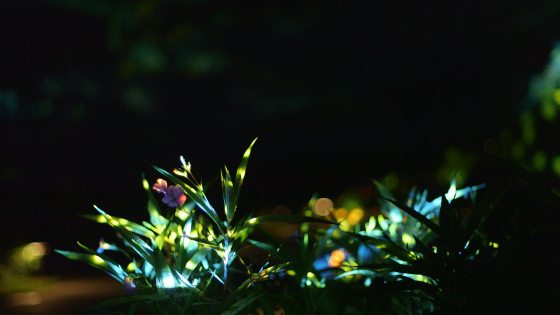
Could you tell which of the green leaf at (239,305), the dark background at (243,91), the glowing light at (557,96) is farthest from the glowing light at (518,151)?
the green leaf at (239,305)

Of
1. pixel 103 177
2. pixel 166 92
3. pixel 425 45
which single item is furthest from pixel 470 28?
pixel 103 177

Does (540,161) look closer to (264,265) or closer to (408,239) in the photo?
(408,239)

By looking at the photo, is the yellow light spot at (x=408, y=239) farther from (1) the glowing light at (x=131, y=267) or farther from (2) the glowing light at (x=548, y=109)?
(2) the glowing light at (x=548, y=109)

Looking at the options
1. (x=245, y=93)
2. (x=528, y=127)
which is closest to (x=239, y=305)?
(x=528, y=127)

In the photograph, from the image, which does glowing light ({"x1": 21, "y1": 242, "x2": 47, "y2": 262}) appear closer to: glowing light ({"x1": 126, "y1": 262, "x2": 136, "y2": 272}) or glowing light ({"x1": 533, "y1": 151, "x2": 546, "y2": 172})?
glowing light ({"x1": 126, "y1": 262, "x2": 136, "y2": 272})

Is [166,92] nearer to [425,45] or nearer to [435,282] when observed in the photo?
[425,45]
